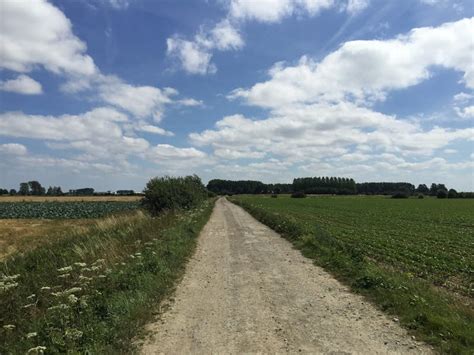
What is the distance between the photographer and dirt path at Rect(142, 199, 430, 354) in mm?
5957

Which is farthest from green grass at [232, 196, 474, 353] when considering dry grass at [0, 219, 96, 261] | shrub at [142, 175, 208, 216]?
shrub at [142, 175, 208, 216]

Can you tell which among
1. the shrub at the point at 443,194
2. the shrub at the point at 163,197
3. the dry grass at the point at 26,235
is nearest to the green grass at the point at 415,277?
the dry grass at the point at 26,235

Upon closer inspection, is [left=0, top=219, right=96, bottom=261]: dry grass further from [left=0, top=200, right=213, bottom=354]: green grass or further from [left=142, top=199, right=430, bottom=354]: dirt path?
[left=142, top=199, right=430, bottom=354]: dirt path

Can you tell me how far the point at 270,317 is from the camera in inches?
290

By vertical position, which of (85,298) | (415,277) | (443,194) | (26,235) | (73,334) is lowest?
(26,235)

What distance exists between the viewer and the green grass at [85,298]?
5893 mm

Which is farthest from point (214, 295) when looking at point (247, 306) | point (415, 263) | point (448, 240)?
point (448, 240)

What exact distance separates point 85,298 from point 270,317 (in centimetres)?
365

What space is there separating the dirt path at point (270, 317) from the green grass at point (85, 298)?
0.54m

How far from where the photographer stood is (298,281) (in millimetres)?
10469

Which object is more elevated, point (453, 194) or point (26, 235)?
point (453, 194)

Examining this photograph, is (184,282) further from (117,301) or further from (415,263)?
(415,263)

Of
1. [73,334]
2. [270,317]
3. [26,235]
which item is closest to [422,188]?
[26,235]

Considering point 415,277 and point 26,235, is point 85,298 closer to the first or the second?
point 415,277
